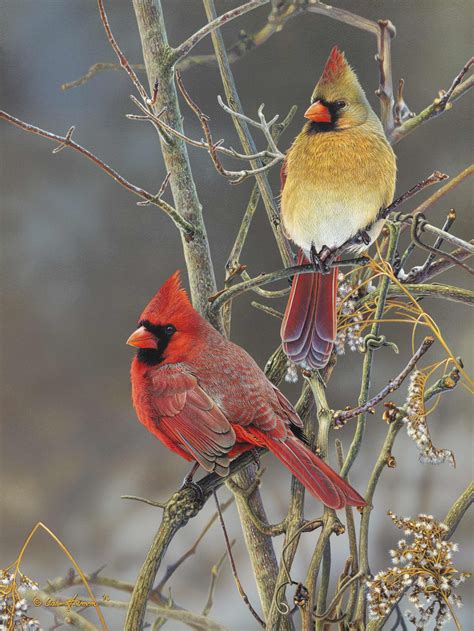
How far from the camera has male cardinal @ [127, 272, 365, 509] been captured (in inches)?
64.2

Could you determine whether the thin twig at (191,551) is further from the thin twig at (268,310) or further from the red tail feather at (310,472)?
the thin twig at (268,310)

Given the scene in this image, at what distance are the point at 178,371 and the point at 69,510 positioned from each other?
0.46 m

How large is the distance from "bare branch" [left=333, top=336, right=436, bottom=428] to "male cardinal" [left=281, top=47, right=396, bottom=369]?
13 cm

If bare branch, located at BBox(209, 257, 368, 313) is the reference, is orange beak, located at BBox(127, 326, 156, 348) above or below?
below

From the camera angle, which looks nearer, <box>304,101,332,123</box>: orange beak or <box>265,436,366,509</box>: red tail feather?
<box>265,436,366,509</box>: red tail feather

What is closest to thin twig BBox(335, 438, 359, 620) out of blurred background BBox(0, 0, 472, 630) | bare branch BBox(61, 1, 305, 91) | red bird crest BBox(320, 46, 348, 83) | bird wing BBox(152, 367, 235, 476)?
blurred background BBox(0, 0, 472, 630)

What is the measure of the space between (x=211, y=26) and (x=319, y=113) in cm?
33

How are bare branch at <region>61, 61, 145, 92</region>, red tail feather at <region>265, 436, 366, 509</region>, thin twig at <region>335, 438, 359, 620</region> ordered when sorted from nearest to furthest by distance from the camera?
red tail feather at <region>265, 436, 366, 509</region>, thin twig at <region>335, 438, 359, 620</region>, bare branch at <region>61, 61, 145, 92</region>

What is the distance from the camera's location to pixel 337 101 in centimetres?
174

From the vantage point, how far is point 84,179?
1867 millimetres

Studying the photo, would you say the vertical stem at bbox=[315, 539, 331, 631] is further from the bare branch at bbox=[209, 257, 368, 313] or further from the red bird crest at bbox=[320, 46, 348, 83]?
the red bird crest at bbox=[320, 46, 348, 83]

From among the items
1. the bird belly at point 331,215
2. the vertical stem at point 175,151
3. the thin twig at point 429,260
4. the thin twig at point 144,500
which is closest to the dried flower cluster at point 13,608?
the thin twig at point 144,500

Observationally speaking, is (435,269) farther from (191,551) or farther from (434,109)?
(191,551)

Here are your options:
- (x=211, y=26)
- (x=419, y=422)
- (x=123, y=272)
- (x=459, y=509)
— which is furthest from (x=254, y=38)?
(x=459, y=509)
